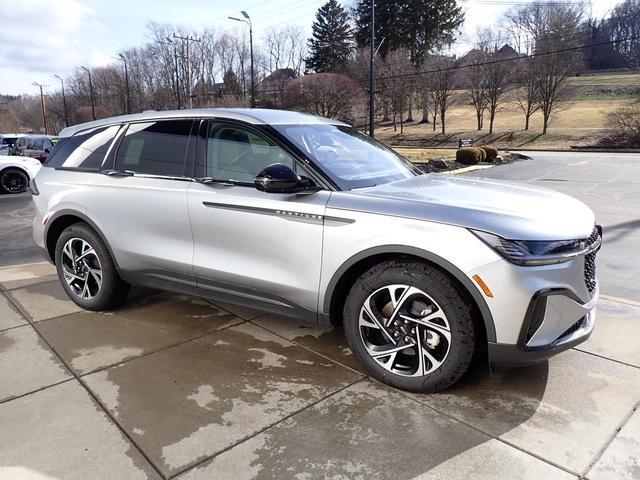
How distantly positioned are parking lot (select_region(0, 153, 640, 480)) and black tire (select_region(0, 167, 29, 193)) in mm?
10714

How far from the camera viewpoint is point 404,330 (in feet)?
9.61

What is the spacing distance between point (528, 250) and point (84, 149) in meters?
3.70

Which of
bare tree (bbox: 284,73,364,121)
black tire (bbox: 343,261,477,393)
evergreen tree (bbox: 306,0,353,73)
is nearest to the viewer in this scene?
black tire (bbox: 343,261,477,393)

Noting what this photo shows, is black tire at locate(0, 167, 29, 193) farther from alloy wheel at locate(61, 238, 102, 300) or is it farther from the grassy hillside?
the grassy hillside

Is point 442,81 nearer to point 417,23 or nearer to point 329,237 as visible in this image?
point 417,23

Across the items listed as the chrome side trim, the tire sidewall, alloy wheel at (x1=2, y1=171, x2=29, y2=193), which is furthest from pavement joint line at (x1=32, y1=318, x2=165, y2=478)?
alloy wheel at (x1=2, y1=171, x2=29, y2=193)

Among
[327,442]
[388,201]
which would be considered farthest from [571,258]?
[327,442]

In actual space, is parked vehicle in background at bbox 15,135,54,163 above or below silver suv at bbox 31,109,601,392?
above

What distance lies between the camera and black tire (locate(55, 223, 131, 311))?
4.16 metres

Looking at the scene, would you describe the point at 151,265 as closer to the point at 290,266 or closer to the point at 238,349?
the point at 238,349

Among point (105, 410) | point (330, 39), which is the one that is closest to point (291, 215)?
point (105, 410)

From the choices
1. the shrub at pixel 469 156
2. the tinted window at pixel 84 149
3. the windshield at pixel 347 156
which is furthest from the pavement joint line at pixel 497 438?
the shrub at pixel 469 156

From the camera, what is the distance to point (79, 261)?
4316 millimetres

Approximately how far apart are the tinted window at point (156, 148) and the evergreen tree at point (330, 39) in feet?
224
